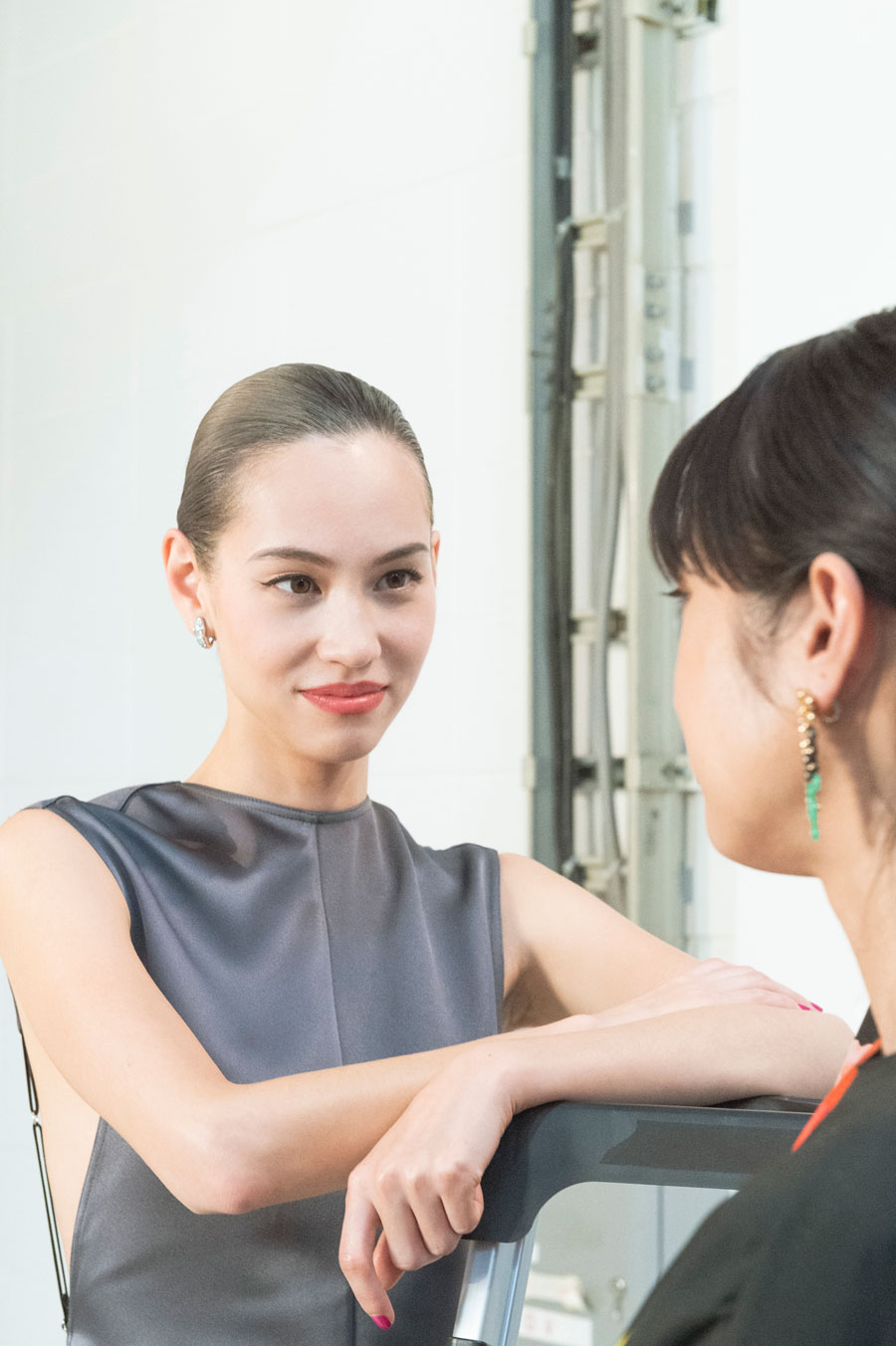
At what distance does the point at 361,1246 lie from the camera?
2.93 ft

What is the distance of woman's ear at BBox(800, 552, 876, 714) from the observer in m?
0.67

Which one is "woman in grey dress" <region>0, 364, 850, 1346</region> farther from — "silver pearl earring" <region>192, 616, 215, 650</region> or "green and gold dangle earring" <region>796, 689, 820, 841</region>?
"green and gold dangle earring" <region>796, 689, 820, 841</region>

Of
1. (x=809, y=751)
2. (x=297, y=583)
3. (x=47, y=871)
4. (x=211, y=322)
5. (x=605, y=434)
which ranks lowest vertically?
(x=47, y=871)

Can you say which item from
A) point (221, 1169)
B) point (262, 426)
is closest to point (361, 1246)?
point (221, 1169)

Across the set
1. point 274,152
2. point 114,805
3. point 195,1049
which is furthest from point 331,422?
point 274,152

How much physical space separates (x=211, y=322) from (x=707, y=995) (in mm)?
2149

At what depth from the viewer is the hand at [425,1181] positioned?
0.86m

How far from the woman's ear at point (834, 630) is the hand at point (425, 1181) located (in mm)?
344

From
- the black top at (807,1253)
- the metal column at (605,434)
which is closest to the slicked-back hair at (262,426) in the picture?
the black top at (807,1253)

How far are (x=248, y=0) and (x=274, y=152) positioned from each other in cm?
33

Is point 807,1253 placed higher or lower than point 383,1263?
higher

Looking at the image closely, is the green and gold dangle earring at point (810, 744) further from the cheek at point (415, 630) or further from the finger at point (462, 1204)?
the cheek at point (415, 630)

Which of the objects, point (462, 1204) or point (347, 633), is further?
point (347, 633)

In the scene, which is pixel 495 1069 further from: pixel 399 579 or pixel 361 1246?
pixel 399 579
